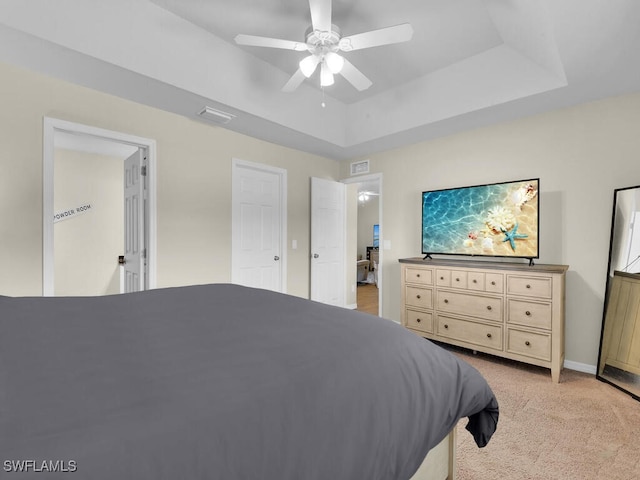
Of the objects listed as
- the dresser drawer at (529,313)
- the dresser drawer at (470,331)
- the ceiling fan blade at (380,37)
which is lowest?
the dresser drawer at (470,331)

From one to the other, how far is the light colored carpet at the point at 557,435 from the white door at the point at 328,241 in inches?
96.2

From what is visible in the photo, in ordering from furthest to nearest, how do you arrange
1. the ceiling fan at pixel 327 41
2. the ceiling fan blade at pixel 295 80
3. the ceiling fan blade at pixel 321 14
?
the ceiling fan blade at pixel 295 80 → the ceiling fan at pixel 327 41 → the ceiling fan blade at pixel 321 14

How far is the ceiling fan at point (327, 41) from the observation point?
6.69 ft

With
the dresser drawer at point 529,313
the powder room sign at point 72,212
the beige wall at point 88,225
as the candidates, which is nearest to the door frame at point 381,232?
the dresser drawer at point 529,313

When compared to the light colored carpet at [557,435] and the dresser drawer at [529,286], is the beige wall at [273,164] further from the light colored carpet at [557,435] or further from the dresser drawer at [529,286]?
the light colored carpet at [557,435]

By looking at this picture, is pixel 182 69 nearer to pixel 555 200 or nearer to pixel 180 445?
pixel 180 445

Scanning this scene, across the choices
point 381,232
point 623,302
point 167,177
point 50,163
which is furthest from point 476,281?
point 50,163

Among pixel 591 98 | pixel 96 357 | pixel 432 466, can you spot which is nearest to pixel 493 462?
pixel 432 466

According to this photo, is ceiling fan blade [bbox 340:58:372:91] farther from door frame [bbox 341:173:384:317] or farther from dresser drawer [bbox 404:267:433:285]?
dresser drawer [bbox 404:267:433:285]

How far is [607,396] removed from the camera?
2391mm

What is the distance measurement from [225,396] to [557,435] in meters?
2.21

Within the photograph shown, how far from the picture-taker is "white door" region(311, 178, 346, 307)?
4516 mm

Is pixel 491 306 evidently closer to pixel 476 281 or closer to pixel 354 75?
pixel 476 281

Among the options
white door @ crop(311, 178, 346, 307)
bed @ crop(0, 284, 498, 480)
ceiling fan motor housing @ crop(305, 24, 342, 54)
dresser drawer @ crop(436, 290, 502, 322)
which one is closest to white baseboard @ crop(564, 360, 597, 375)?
dresser drawer @ crop(436, 290, 502, 322)
